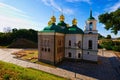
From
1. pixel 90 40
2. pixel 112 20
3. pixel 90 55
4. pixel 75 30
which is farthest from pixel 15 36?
pixel 112 20

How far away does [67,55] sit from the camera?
26.4 meters

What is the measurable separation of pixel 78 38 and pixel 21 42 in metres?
34.3

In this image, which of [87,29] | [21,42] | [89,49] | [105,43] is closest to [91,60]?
[89,49]

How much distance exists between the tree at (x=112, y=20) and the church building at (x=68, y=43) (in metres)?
3.19

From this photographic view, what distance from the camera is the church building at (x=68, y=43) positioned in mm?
22734

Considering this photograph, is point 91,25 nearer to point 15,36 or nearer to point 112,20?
point 112,20

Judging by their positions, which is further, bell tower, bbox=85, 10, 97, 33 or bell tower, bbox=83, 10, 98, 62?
bell tower, bbox=85, 10, 97, 33

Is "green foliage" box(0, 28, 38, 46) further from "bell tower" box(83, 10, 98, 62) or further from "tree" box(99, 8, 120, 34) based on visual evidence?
"tree" box(99, 8, 120, 34)

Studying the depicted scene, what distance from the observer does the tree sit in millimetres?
24109

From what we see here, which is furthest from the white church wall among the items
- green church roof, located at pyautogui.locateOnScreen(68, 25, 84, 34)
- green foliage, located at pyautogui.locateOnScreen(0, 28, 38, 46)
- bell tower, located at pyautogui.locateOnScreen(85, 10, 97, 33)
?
green foliage, located at pyautogui.locateOnScreen(0, 28, 38, 46)

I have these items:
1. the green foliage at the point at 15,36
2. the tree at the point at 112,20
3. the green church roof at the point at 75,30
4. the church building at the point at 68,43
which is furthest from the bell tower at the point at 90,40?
the green foliage at the point at 15,36

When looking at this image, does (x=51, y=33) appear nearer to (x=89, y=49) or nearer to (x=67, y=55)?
(x=67, y=55)

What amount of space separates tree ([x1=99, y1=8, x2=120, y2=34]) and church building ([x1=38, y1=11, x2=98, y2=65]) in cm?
319

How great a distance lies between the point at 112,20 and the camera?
83.0 ft
